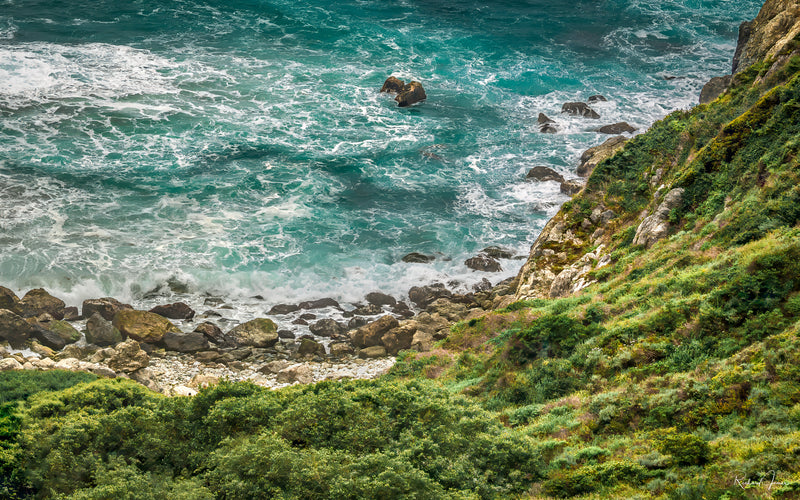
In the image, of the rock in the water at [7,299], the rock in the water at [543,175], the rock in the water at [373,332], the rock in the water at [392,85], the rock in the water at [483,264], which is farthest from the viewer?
the rock in the water at [392,85]

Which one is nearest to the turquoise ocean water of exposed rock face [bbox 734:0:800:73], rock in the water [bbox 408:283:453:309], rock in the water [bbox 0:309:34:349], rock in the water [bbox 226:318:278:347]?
rock in the water [bbox 408:283:453:309]

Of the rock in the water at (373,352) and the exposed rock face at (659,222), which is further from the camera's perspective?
the rock in the water at (373,352)

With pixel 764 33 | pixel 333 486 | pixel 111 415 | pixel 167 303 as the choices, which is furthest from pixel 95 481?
pixel 764 33

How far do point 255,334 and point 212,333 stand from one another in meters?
2.29

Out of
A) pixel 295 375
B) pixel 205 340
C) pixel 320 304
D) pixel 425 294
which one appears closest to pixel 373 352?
pixel 295 375

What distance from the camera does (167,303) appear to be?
34062mm

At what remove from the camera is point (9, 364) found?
1021 inches

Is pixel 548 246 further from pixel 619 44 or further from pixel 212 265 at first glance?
pixel 619 44

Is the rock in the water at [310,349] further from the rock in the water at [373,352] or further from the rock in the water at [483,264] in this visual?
the rock in the water at [483,264]

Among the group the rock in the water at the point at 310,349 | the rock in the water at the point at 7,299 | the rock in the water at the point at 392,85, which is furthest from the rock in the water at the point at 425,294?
the rock in the water at the point at 392,85

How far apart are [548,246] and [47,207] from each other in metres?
33.4

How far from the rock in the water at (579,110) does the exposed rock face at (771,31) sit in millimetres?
20556
